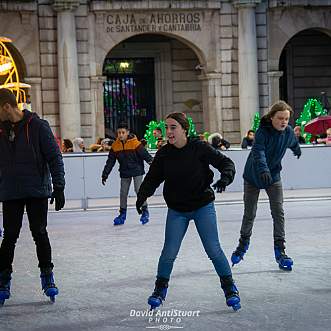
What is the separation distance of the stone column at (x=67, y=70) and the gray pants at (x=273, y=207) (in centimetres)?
1575

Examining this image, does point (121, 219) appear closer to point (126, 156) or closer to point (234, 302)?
point (126, 156)

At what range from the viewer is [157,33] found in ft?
84.8

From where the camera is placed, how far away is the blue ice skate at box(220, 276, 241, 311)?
6.84 meters

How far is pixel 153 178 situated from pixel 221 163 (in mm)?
541

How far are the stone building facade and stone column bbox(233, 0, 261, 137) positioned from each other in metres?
0.03

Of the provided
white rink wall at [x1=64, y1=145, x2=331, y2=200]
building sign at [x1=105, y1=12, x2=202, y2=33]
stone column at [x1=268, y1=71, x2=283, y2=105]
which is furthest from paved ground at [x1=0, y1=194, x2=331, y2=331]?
stone column at [x1=268, y1=71, x2=283, y2=105]

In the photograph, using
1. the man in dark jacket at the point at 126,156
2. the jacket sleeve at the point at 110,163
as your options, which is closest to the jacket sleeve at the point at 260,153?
the jacket sleeve at the point at 110,163

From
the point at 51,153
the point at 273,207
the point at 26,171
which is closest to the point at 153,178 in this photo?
the point at 51,153

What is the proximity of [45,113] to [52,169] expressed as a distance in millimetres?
17615

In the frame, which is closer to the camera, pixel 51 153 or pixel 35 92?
pixel 51 153

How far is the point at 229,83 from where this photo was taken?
2566 cm

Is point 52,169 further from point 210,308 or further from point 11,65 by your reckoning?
point 11,65

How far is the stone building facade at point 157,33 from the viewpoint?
956 inches

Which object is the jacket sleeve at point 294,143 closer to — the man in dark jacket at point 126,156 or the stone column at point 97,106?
the man in dark jacket at point 126,156
